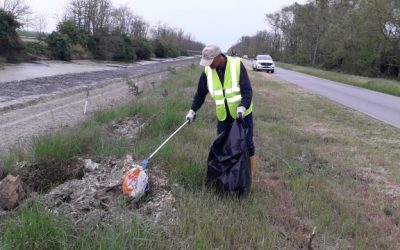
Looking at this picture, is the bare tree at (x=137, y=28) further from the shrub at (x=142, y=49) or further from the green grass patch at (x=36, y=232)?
the green grass patch at (x=36, y=232)

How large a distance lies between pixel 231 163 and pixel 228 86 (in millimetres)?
1107

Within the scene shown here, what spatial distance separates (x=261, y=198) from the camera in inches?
225

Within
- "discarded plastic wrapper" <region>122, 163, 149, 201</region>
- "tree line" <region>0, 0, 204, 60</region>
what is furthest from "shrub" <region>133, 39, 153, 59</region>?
"discarded plastic wrapper" <region>122, 163, 149, 201</region>

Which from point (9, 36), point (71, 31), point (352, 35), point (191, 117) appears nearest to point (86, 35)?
point (71, 31)

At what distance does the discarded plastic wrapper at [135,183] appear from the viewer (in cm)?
504

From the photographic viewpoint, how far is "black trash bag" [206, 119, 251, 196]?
5.32 meters

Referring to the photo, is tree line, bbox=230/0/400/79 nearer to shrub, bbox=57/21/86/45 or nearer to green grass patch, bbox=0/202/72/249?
shrub, bbox=57/21/86/45

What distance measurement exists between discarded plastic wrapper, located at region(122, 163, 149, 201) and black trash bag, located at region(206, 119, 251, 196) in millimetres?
867

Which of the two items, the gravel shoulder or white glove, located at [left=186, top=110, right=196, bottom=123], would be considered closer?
white glove, located at [left=186, top=110, right=196, bottom=123]

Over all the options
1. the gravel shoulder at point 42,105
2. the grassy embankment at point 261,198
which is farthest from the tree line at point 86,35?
the grassy embankment at point 261,198

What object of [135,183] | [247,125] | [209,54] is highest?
[209,54]

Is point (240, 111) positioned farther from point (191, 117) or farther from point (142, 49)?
point (142, 49)

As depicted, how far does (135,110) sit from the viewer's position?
38.8 ft

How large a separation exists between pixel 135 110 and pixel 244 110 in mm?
6543
